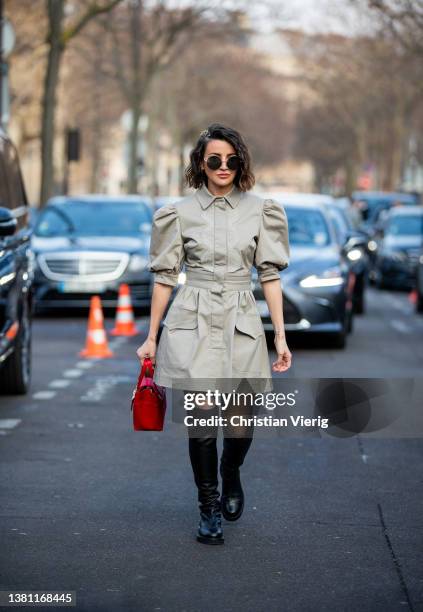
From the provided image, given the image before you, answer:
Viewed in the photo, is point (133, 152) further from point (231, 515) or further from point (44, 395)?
point (231, 515)

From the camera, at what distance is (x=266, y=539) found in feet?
20.9

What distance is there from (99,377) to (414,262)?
673 inches

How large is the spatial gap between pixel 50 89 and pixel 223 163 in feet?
85.3

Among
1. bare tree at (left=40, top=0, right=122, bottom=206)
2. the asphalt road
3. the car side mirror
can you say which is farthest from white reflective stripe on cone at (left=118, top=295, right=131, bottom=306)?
bare tree at (left=40, top=0, right=122, bottom=206)

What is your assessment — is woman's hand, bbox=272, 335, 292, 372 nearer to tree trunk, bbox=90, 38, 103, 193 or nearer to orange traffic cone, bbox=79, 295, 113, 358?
orange traffic cone, bbox=79, 295, 113, 358

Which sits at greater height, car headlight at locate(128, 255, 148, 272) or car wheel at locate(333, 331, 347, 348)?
car headlight at locate(128, 255, 148, 272)

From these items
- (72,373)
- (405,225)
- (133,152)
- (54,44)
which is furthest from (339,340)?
(133,152)

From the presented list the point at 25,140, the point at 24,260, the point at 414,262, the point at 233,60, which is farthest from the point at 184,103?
the point at 24,260

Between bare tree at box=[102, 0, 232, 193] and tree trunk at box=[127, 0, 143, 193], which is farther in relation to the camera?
tree trunk at box=[127, 0, 143, 193]

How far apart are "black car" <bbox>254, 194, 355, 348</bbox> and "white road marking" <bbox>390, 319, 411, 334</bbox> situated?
2.56m

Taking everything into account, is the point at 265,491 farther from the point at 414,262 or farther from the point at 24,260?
the point at 414,262

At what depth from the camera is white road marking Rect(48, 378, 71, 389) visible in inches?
478

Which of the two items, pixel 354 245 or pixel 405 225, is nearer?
pixel 354 245

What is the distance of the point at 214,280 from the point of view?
606 centimetres
